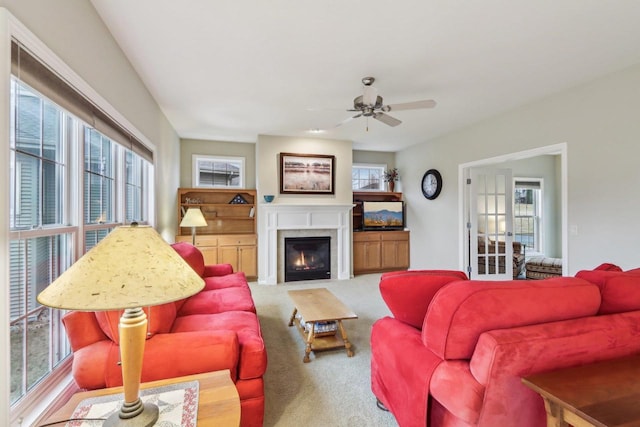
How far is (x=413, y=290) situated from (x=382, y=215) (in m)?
4.47

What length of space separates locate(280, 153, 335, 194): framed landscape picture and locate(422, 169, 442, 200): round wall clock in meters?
1.76

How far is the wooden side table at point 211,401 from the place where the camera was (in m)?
1.02

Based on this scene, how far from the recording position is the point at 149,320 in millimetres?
1557

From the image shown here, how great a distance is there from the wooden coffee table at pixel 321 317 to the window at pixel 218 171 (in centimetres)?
329

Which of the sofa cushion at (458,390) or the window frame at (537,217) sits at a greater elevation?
the window frame at (537,217)

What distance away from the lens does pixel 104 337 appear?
5.12 ft

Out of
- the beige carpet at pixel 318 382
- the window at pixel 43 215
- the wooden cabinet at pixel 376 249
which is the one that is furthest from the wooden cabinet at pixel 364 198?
the window at pixel 43 215

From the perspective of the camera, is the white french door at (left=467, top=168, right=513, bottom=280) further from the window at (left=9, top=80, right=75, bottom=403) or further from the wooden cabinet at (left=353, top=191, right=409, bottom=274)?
the window at (left=9, top=80, right=75, bottom=403)

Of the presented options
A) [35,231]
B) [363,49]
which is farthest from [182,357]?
[363,49]

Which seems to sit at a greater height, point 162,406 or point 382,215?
point 382,215

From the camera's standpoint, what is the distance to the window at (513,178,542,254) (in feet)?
20.0

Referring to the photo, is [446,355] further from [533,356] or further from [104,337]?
[104,337]

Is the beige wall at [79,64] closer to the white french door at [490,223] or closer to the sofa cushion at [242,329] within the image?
the sofa cushion at [242,329]

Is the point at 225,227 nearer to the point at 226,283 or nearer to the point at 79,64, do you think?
the point at 226,283
